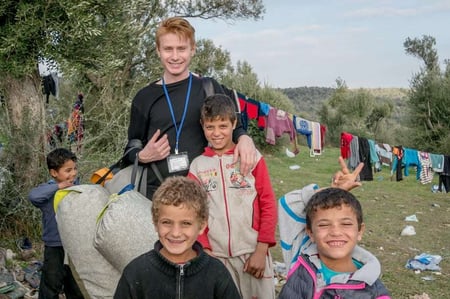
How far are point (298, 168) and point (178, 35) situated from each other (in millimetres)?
14831

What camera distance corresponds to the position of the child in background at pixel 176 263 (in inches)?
81.9

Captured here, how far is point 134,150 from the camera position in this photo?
2934 mm

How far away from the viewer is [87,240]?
2713 mm

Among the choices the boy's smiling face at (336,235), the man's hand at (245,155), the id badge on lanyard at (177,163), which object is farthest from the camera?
the id badge on lanyard at (177,163)

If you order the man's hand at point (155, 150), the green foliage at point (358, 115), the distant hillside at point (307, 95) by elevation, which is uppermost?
the distant hillside at point (307, 95)

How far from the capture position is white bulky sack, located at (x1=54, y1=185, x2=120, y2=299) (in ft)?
8.79

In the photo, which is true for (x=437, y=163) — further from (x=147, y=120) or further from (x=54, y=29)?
(x=147, y=120)

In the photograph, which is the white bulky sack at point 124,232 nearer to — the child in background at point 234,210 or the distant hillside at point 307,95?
the child in background at point 234,210

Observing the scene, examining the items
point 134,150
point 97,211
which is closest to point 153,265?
point 97,211

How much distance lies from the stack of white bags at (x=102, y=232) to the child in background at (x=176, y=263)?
0.34m

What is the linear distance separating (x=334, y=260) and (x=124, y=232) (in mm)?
1033

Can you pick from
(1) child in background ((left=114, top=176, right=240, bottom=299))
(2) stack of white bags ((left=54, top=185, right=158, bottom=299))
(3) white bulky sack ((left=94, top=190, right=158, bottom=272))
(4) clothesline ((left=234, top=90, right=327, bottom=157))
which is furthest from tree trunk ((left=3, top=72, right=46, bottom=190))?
(1) child in background ((left=114, top=176, right=240, bottom=299))

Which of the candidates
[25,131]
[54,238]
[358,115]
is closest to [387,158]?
[25,131]

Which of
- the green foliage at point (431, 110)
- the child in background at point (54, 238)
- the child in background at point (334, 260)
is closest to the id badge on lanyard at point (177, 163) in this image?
the child in background at point (334, 260)
